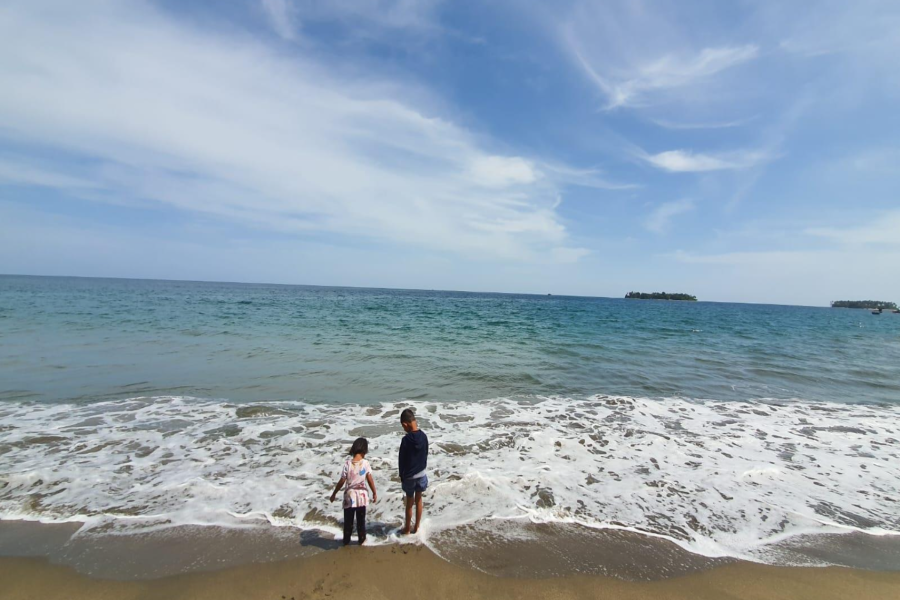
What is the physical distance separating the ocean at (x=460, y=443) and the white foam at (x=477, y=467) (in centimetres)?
4

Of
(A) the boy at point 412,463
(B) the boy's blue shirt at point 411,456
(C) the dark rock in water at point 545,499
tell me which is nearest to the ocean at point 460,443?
(C) the dark rock in water at point 545,499

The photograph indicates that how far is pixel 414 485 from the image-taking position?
4980mm

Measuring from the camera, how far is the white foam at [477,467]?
5.45m

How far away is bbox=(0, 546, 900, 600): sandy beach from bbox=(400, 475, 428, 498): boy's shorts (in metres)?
0.71

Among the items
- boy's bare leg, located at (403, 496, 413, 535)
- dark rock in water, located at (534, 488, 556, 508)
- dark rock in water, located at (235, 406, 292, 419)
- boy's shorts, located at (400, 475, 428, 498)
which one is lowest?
dark rock in water, located at (235, 406, 292, 419)

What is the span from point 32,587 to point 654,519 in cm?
713

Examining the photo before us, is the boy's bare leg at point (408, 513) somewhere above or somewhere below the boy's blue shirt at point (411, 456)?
below

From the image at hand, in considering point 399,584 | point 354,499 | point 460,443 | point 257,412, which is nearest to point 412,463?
point 354,499

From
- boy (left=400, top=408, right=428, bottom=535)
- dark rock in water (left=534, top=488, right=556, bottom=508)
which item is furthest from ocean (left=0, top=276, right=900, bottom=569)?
boy (left=400, top=408, right=428, bottom=535)

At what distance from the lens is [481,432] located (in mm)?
8852

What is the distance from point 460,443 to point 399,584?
4.12 m

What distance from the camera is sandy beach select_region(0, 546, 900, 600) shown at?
13.0 ft

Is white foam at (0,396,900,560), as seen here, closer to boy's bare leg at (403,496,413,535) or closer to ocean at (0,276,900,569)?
ocean at (0,276,900,569)

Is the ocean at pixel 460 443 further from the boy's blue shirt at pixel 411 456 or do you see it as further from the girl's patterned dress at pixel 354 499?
the boy's blue shirt at pixel 411 456
